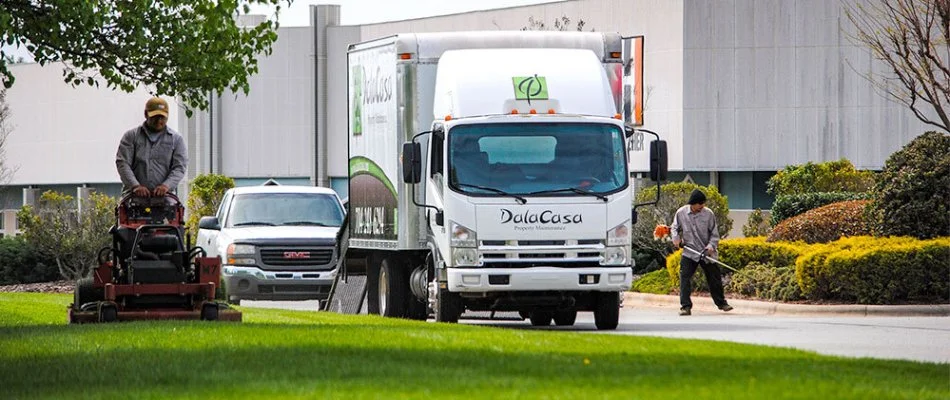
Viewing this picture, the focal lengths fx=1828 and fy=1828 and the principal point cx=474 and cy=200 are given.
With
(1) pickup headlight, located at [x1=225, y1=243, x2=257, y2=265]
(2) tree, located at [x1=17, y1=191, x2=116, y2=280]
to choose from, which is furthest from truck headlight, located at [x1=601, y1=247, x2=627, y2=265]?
(2) tree, located at [x1=17, y1=191, x2=116, y2=280]

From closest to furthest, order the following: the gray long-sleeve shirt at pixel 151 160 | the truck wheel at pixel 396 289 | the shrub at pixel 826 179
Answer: the gray long-sleeve shirt at pixel 151 160 < the truck wheel at pixel 396 289 < the shrub at pixel 826 179

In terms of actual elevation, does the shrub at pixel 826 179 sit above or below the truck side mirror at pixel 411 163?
below

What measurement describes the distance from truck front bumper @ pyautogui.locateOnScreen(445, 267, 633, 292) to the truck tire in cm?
370

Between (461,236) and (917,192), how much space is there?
10147 millimetres

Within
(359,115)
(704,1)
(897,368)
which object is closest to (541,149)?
(359,115)

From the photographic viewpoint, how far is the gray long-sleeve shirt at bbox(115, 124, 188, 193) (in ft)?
54.9

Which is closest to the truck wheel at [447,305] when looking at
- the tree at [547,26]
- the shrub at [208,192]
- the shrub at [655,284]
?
the shrub at [655,284]

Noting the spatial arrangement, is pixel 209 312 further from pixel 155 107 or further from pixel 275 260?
pixel 275 260

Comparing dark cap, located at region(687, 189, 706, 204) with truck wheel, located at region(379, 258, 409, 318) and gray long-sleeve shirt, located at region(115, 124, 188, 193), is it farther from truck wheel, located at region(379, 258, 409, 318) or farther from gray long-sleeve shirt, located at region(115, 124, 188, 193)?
gray long-sleeve shirt, located at region(115, 124, 188, 193)

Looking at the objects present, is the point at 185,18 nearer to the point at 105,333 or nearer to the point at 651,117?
the point at 105,333

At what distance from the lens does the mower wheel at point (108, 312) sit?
16469 millimetres

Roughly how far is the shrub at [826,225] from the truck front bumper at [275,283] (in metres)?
8.42

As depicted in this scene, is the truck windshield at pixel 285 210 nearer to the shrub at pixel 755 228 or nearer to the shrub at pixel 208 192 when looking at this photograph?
the shrub at pixel 755 228

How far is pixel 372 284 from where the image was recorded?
23234mm
